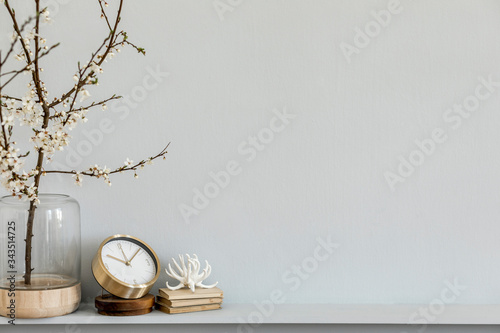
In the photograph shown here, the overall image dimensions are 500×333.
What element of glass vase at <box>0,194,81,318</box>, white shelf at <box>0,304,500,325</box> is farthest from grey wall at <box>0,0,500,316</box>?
glass vase at <box>0,194,81,318</box>

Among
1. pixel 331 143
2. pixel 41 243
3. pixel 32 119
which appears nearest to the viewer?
pixel 32 119

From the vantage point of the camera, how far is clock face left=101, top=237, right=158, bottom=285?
4.57 feet

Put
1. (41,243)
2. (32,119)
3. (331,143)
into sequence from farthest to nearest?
(331,143), (41,243), (32,119)

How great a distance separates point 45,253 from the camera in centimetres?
138

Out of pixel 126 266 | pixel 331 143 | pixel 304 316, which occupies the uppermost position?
pixel 331 143

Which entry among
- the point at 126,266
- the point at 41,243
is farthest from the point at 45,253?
the point at 126,266

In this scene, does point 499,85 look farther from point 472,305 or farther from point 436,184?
point 472,305

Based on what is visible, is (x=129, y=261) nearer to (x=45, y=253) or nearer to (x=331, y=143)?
(x=45, y=253)

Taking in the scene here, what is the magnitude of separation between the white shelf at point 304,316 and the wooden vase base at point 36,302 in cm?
2

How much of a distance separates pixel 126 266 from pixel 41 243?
0.70ft

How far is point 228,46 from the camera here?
1.51 meters

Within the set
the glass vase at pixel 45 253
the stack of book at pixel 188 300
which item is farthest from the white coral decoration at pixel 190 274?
the glass vase at pixel 45 253

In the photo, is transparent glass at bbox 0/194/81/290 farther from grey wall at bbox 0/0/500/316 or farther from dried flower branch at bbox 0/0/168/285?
grey wall at bbox 0/0/500/316

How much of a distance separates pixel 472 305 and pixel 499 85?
0.60 meters
